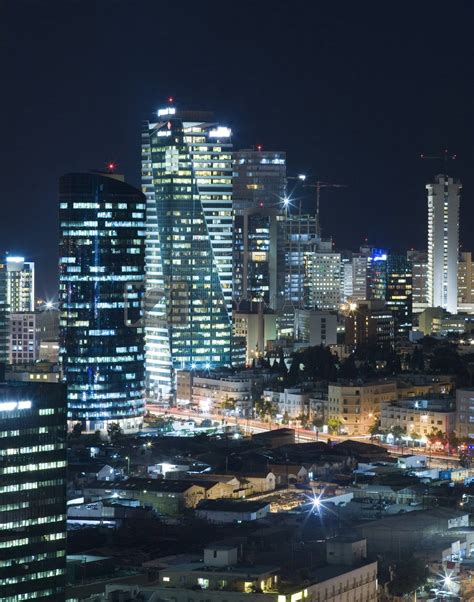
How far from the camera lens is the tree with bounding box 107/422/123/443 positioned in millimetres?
50000

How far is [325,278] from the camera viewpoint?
94.6m

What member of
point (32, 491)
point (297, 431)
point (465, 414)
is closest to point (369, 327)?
point (297, 431)

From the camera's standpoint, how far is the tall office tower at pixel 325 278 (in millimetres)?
93000

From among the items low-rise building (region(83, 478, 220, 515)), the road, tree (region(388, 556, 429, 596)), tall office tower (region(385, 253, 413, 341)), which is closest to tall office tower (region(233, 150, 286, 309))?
tall office tower (region(385, 253, 413, 341))

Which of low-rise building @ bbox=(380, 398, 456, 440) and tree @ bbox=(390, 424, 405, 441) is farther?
tree @ bbox=(390, 424, 405, 441)

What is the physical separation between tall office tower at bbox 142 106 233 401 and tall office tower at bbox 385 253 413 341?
17497 millimetres

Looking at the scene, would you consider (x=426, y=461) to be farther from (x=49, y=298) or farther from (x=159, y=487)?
(x=49, y=298)

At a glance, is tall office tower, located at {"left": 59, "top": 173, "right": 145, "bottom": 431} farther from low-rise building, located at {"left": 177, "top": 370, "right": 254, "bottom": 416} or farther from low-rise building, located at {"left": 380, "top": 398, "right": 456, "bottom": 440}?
low-rise building, located at {"left": 380, "top": 398, "right": 456, "bottom": 440}

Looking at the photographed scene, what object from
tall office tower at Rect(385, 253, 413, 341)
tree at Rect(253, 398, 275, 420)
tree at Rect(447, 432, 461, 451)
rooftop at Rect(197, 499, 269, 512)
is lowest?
rooftop at Rect(197, 499, 269, 512)

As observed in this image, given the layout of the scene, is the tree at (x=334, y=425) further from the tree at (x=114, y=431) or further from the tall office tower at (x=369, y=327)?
the tall office tower at (x=369, y=327)

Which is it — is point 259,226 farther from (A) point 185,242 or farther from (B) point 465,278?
(B) point 465,278

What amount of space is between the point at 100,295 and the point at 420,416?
27.0ft

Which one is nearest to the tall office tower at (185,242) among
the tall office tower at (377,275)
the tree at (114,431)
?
the tree at (114,431)

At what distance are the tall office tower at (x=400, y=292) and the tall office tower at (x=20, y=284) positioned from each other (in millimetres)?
13516
